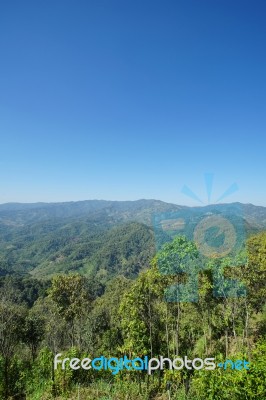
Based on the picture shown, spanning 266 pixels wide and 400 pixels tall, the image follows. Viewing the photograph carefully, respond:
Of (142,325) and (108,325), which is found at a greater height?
(142,325)

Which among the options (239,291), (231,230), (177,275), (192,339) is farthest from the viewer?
(231,230)

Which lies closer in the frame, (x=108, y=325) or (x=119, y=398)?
(x=119, y=398)

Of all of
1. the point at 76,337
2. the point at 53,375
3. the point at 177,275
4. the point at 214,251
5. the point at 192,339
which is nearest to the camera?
the point at 53,375

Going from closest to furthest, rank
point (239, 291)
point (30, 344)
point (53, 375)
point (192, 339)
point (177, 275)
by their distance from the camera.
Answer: point (53, 375), point (177, 275), point (239, 291), point (192, 339), point (30, 344)

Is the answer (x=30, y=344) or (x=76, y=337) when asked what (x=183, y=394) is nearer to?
(x=76, y=337)

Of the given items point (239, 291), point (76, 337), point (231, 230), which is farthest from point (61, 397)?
point (76, 337)

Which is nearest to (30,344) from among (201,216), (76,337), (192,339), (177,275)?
(76,337)

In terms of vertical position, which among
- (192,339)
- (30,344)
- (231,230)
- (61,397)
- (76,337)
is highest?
(231,230)

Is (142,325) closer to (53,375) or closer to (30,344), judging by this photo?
(53,375)

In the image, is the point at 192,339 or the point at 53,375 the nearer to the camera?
the point at 53,375
